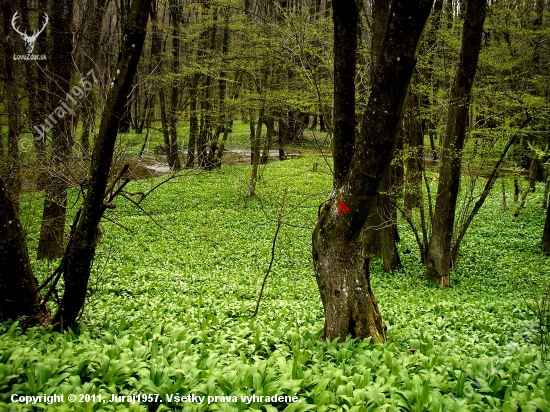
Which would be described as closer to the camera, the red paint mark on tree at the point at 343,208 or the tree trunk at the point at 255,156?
the red paint mark on tree at the point at 343,208

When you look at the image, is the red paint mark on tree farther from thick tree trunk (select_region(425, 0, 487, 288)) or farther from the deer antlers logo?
the deer antlers logo

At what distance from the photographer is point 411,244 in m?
13.5

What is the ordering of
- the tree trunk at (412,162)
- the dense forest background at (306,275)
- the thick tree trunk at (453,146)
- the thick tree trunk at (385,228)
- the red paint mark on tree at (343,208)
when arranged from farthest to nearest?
the thick tree trunk at (385,228), the tree trunk at (412,162), the thick tree trunk at (453,146), the red paint mark on tree at (343,208), the dense forest background at (306,275)

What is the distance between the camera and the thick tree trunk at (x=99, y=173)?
4.29m

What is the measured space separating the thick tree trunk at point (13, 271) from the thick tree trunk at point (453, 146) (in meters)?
8.33

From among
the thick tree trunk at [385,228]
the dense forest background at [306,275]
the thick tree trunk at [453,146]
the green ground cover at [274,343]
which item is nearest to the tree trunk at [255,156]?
the dense forest background at [306,275]

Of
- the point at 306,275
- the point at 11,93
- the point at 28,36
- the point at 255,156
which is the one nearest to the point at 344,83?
the point at 306,275

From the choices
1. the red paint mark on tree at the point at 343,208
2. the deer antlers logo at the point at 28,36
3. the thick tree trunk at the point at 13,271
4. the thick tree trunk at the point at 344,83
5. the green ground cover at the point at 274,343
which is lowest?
the green ground cover at the point at 274,343

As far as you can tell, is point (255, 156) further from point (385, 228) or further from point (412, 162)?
point (385, 228)

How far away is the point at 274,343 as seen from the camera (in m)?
4.98

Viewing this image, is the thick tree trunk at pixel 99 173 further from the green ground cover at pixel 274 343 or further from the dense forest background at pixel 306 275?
the green ground cover at pixel 274 343

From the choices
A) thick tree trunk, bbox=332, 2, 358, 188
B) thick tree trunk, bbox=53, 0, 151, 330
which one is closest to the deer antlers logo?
thick tree trunk, bbox=53, 0, 151, 330

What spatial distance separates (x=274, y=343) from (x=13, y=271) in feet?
10.7

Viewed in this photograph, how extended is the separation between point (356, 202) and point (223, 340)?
2278 mm
